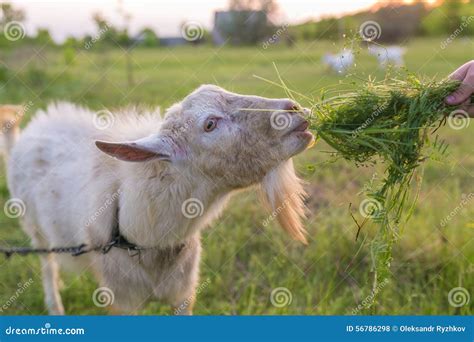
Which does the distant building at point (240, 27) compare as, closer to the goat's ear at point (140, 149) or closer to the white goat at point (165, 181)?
the white goat at point (165, 181)

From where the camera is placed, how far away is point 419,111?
3248 millimetres

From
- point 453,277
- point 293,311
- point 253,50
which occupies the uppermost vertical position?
point 253,50

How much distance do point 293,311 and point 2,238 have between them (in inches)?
125

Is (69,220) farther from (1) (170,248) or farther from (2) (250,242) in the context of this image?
(2) (250,242)

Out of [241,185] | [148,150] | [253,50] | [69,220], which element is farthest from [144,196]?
[253,50]
